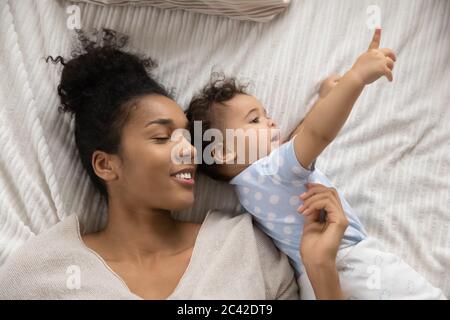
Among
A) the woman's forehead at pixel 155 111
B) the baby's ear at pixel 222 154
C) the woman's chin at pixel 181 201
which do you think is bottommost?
the woman's chin at pixel 181 201

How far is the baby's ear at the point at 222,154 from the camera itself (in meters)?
1.24

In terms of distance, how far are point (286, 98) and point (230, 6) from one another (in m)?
0.24

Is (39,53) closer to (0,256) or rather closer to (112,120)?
(112,120)

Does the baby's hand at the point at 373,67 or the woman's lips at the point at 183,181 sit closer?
the baby's hand at the point at 373,67

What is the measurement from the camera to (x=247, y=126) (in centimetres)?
122

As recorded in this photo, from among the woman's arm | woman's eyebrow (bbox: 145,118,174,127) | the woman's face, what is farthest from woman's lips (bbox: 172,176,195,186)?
the woman's arm

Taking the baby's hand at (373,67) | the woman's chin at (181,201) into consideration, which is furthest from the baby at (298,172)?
the woman's chin at (181,201)

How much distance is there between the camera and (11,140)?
1312mm

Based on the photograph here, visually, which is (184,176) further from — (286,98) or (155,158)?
(286,98)

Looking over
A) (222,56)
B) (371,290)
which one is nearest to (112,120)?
(222,56)

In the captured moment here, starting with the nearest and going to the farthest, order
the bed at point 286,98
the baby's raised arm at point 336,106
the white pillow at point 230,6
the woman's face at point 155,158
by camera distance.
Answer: the baby's raised arm at point 336,106
the woman's face at point 155,158
the bed at point 286,98
the white pillow at point 230,6

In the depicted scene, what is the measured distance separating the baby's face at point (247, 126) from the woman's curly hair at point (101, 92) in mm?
142

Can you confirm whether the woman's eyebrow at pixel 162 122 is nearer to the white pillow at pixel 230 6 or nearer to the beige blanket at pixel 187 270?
the beige blanket at pixel 187 270

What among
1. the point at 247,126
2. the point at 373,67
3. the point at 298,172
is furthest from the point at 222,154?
the point at 373,67
